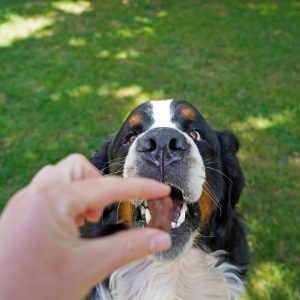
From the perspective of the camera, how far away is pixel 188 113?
294 cm

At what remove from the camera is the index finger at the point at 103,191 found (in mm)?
1004

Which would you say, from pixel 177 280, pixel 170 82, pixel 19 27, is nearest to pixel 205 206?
pixel 177 280

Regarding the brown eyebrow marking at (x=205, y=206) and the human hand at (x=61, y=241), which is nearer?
the human hand at (x=61, y=241)

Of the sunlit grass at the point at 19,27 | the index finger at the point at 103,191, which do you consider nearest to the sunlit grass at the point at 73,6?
the sunlit grass at the point at 19,27

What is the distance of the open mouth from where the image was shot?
2492 millimetres

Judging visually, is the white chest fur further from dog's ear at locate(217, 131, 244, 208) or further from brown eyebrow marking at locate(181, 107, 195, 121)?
brown eyebrow marking at locate(181, 107, 195, 121)

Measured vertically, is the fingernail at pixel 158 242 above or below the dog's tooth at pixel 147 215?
above

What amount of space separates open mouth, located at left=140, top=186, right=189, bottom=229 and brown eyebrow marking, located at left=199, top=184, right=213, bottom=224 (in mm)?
158

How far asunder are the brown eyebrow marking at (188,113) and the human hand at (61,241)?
6.06 ft

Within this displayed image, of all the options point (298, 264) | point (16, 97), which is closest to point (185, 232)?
point (298, 264)

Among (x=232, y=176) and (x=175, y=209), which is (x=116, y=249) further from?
(x=232, y=176)

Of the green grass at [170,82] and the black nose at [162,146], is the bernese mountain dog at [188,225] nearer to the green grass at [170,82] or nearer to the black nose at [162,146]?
the black nose at [162,146]

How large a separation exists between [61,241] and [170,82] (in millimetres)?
5635

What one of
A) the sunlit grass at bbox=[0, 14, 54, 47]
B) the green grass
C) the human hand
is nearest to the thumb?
the human hand
